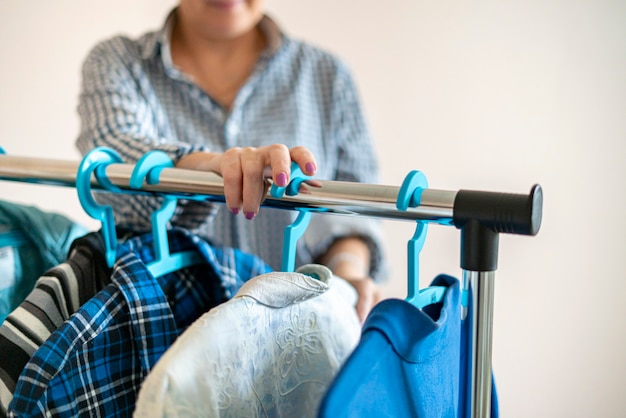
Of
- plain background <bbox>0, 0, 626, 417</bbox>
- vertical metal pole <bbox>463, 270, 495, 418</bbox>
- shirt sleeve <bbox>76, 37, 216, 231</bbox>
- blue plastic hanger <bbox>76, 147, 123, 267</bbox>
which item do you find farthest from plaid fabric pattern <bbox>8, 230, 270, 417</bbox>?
plain background <bbox>0, 0, 626, 417</bbox>

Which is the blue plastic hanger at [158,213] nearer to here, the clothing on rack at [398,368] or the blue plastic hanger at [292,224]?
the blue plastic hanger at [292,224]

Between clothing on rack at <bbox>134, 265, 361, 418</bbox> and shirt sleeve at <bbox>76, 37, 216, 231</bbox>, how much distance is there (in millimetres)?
202

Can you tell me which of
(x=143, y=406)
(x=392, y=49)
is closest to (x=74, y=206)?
(x=392, y=49)

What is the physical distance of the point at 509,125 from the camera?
1466 millimetres

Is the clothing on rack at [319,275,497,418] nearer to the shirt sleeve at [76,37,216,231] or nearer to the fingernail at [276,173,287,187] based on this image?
the fingernail at [276,173,287,187]

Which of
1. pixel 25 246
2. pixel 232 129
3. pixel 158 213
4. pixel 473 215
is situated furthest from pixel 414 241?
pixel 232 129

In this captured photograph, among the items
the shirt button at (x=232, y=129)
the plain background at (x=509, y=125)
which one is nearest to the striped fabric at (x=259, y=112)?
the shirt button at (x=232, y=129)

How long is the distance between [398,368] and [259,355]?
104 mm

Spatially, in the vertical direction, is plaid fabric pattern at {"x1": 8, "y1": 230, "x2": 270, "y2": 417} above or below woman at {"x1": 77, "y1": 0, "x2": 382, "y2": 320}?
below

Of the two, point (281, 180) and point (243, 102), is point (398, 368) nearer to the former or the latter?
point (281, 180)

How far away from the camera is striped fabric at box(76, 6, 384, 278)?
867 millimetres

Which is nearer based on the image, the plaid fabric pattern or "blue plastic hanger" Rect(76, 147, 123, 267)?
the plaid fabric pattern

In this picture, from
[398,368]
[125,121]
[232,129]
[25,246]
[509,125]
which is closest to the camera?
[398,368]

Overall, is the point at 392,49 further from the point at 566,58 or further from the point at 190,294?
the point at 190,294
